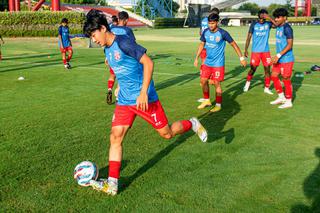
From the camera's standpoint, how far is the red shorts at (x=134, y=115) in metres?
4.95

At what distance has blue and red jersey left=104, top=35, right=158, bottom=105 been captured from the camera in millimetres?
4543

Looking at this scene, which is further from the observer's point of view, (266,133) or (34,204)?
(266,133)

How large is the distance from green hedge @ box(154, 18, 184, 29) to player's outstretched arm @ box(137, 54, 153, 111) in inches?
2642

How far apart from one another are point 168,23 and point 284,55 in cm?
6404

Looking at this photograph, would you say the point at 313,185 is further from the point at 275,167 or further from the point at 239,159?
the point at 239,159

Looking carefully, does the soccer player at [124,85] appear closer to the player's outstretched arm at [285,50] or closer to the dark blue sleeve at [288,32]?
the player's outstretched arm at [285,50]

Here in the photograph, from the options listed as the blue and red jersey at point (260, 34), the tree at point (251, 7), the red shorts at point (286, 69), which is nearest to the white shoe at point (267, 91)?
the blue and red jersey at point (260, 34)

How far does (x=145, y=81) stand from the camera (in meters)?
4.57

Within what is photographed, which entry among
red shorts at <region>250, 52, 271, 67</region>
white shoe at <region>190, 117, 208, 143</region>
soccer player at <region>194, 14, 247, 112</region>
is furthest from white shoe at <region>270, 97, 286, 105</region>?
white shoe at <region>190, 117, 208, 143</region>

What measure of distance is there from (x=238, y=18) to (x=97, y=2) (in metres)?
38.5

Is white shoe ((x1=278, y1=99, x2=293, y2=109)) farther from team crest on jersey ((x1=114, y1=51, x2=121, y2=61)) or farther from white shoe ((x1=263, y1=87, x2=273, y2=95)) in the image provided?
team crest on jersey ((x1=114, y1=51, x2=121, y2=61))

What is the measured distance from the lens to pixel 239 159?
6012 millimetres

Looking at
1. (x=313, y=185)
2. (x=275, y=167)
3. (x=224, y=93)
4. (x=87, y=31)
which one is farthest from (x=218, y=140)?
(x=224, y=93)

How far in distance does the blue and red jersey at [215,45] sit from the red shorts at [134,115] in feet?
15.9
